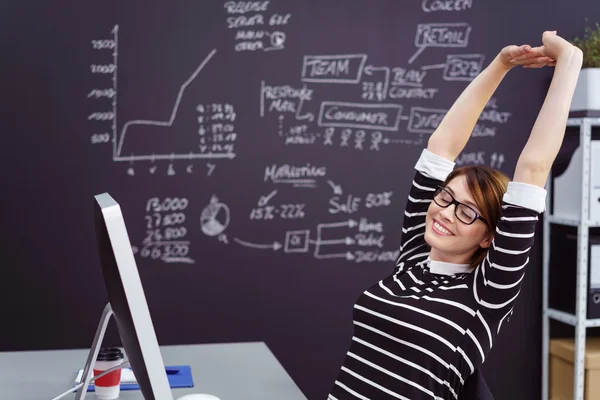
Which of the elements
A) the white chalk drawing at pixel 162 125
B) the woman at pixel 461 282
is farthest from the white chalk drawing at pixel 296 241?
the woman at pixel 461 282

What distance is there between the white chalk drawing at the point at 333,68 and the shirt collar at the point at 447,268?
73.5 inches

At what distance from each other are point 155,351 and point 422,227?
3.54 feet

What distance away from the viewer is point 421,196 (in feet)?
6.36

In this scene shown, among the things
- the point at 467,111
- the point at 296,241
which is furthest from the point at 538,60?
the point at 296,241

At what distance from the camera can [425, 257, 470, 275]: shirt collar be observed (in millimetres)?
1751

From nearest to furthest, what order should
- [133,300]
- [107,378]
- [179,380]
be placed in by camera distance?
[133,300] → [107,378] → [179,380]

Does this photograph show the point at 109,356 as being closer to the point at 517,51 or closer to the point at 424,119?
the point at 517,51

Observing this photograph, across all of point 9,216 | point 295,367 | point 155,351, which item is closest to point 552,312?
point 295,367

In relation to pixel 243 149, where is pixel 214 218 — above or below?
below

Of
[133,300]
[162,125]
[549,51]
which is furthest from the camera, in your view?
[162,125]

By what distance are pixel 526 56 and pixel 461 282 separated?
56 cm

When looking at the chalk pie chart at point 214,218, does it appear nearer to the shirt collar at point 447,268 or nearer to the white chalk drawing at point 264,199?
the white chalk drawing at point 264,199

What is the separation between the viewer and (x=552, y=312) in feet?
11.9

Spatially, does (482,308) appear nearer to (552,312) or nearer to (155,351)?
(155,351)
